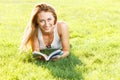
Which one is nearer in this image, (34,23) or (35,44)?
(34,23)

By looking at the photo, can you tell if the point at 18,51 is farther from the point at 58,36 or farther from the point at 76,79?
the point at 76,79

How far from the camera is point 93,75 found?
6109mm

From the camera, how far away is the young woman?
6820 millimetres

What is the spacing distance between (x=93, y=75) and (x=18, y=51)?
218 centimetres

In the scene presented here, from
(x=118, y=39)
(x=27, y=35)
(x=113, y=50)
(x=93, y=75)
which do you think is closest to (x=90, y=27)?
(x=118, y=39)

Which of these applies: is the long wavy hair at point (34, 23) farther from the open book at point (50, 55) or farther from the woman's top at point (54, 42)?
the open book at point (50, 55)

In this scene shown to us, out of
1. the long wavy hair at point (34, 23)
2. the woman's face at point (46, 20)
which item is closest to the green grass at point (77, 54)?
the long wavy hair at point (34, 23)

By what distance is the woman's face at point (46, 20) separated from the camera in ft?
22.3

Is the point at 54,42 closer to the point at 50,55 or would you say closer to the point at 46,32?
the point at 46,32

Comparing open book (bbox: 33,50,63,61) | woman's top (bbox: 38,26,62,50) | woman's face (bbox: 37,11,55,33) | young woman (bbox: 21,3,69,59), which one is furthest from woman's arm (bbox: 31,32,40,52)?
woman's face (bbox: 37,11,55,33)

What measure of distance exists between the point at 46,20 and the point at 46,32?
1.80ft

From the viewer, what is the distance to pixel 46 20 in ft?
22.3

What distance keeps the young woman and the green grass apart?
269 millimetres

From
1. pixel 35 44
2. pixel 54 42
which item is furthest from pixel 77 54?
pixel 35 44
